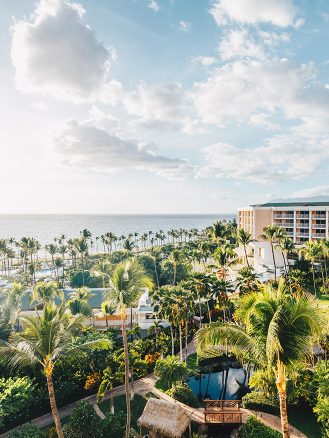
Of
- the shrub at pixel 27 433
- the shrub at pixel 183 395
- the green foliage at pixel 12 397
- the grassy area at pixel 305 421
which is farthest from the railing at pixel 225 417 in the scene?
the green foliage at pixel 12 397

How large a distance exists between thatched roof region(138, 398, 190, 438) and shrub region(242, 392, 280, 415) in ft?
18.8

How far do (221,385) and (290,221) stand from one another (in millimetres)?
55993

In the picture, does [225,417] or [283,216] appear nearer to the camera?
[225,417]

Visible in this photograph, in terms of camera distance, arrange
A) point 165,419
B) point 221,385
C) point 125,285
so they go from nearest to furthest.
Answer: point 125,285, point 165,419, point 221,385

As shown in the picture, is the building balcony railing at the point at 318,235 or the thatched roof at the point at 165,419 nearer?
the thatched roof at the point at 165,419

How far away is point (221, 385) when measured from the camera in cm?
2973

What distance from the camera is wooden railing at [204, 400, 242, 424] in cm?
2086

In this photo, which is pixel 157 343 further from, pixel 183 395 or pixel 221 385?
pixel 183 395

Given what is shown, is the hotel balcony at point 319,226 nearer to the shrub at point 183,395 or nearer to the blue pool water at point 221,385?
the blue pool water at point 221,385

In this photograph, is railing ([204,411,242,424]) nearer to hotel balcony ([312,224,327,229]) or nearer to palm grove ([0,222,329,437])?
palm grove ([0,222,329,437])

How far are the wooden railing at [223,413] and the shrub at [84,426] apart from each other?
7.64 metres

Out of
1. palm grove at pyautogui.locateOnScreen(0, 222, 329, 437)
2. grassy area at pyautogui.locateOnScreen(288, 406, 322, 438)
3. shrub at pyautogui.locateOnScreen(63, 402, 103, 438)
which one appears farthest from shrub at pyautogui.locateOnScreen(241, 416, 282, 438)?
shrub at pyautogui.locateOnScreen(63, 402, 103, 438)

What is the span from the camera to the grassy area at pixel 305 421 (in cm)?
2056

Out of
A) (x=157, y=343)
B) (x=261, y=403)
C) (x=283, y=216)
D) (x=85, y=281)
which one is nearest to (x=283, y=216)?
(x=283, y=216)
